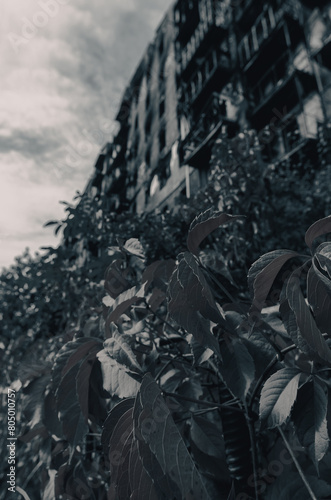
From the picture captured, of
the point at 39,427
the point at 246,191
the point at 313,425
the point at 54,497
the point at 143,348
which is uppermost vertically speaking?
the point at 246,191

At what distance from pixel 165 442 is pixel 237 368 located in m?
0.30

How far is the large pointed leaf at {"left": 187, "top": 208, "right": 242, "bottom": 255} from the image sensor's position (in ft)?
2.63

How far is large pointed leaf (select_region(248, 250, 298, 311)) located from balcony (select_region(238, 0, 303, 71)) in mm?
15451

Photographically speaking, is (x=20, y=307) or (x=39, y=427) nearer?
(x=39, y=427)

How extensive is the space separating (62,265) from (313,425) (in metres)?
4.32

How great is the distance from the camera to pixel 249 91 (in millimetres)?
15227

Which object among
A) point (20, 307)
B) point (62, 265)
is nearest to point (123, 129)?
point (20, 307)

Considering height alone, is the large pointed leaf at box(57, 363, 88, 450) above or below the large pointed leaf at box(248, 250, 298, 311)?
below

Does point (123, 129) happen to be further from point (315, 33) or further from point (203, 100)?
point (315, 33)

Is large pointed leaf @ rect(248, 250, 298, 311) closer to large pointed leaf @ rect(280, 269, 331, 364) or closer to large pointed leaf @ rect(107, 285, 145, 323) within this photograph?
large pointed leaf @ rect(280, 269, 331, 364)

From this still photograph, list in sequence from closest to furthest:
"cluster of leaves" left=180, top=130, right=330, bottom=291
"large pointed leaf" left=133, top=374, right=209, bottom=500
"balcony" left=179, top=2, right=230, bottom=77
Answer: "large pointed leaf" left=133, top=374, right=209, bottom=500
"cluster of leaves" left=180, top=130, right=330, bottom=291
"balcony" left=179, top=2, right=230, bottom=77

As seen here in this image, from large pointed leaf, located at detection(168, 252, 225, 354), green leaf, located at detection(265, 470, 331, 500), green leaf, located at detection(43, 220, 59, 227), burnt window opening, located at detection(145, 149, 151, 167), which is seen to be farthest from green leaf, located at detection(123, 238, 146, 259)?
burnt window opening, located at detection(145, 149, 151, 167)

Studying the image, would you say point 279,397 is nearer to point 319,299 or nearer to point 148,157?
point 319,299

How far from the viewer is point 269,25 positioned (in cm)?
1455
